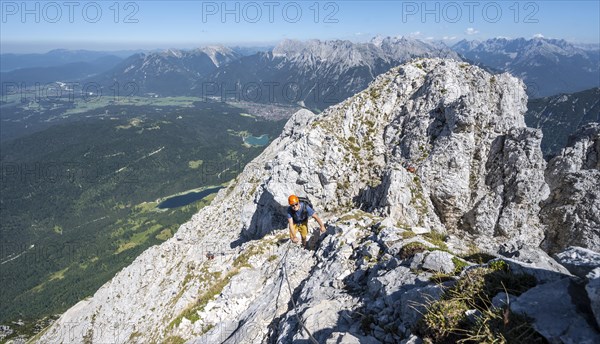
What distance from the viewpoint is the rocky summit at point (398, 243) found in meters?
10.3

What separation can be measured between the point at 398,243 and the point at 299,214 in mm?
8435

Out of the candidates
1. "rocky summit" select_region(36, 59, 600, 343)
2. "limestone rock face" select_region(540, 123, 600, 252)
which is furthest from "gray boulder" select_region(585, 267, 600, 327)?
"limestone rock face" select_region(540, 123, 600, 252)

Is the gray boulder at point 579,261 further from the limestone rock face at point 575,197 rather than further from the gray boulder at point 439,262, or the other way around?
the limestone rock face at point 575,197

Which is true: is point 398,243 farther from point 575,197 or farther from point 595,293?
point 575,197

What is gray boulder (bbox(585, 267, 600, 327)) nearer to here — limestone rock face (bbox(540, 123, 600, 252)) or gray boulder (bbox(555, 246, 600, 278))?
gray boulder (bbox(555, 246, 600, 278))

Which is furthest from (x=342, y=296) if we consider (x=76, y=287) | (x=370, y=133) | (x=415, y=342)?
(x=76, y=287)

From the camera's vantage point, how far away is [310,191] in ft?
134

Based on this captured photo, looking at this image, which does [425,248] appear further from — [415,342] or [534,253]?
[415,342]

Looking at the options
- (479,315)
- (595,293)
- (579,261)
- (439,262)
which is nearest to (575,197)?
Answer: (439,262)

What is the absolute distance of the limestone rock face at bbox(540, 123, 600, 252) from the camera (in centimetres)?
2703

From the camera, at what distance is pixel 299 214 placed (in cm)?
2472

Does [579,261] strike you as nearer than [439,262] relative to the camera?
Yes

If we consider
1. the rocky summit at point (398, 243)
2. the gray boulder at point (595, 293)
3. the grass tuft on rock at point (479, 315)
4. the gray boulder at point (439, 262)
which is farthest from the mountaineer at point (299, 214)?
the gray boulder at point (595, 293)

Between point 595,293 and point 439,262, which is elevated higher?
point 595,293
